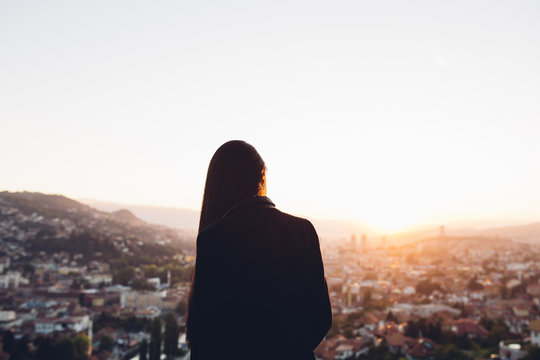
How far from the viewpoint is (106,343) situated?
1549cm

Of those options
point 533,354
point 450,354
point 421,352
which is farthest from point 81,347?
point 533,354

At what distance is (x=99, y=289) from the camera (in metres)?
27.6

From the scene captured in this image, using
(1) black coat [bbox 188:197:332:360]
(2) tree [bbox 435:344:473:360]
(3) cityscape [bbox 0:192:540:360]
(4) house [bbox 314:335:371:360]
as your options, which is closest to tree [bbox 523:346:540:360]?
(3) cityscape [bbox 0:192:540:360]

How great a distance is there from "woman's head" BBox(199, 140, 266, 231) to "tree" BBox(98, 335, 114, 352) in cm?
1612

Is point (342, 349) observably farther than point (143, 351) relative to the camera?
Yes

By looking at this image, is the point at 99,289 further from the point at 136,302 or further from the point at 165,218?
the point at 165,218

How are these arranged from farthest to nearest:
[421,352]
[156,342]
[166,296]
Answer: [166,296], [421,352], [156,342]

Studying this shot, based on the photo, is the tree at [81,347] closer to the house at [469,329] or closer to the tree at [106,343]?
the tree at [106,343]

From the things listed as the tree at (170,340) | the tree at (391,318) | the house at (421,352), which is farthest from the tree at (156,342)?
the tree at (391,318)

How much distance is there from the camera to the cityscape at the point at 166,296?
14375 millimetres

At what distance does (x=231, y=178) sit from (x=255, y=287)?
0.76ft

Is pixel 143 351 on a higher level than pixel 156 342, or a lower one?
lower

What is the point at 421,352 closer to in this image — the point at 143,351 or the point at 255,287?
the point at 143,351

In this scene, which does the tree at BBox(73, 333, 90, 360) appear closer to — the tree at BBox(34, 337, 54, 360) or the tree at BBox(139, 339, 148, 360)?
the tree at BBox(34, 337, 54, 360)
